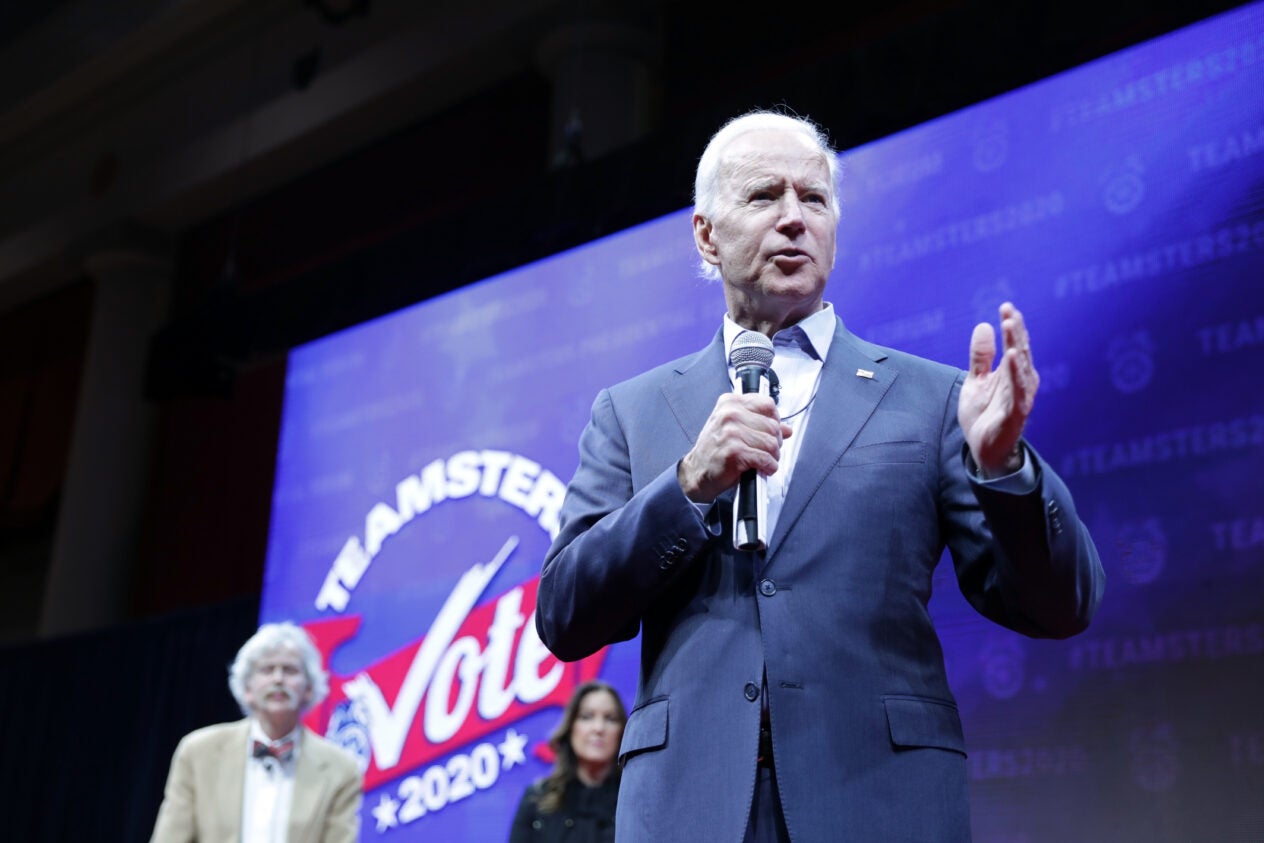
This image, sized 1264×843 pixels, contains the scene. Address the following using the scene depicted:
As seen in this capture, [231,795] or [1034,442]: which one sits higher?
[1034,442]

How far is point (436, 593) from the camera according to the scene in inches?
191

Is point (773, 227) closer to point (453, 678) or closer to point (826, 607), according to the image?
point (826, 607)

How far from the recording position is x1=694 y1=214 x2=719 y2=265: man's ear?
151 cm

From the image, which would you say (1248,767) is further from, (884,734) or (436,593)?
(436,593)

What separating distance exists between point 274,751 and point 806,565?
2950mm

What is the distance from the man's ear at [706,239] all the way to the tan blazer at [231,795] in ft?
8.78

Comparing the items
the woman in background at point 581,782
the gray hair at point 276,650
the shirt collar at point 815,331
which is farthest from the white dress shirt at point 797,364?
the gray hair at point 276,650

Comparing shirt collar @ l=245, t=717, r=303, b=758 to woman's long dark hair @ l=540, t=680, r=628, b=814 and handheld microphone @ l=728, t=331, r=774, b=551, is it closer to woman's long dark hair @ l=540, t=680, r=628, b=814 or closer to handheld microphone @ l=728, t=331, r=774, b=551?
woman's long dark hair @ l=540, t=680, r=628, b=814

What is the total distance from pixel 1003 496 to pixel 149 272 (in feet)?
28.3

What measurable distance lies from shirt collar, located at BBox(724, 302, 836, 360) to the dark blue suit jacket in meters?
0.04

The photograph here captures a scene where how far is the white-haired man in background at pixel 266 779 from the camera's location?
12.0 feet

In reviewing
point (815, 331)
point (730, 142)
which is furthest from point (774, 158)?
point (815, 331)

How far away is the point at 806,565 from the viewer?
1232 mm

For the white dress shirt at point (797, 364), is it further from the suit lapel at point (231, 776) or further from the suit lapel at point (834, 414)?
the suit lapel at point (231, 776)
